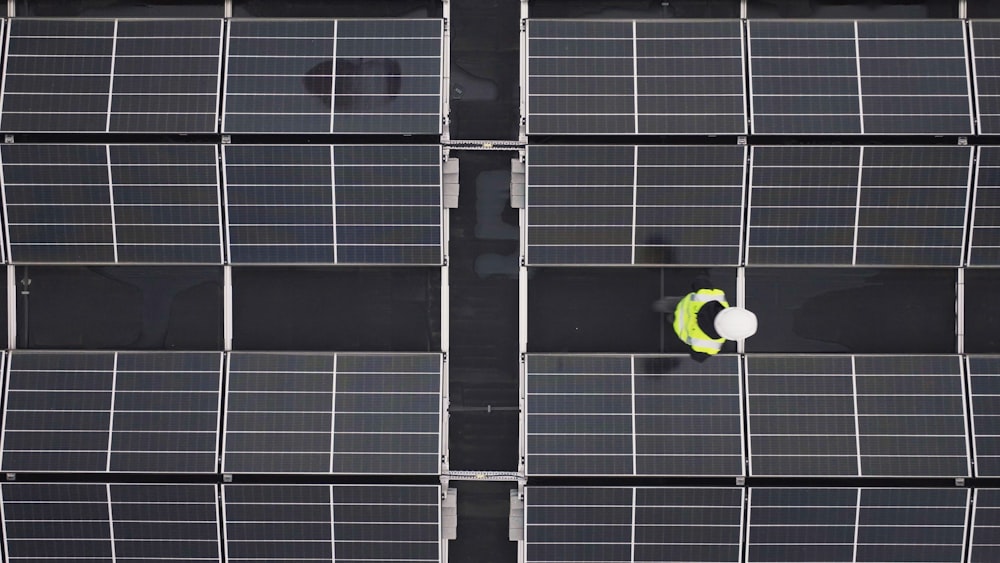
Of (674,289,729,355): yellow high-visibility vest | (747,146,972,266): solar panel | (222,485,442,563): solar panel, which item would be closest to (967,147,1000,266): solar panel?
(747,146,972,266): solar panel

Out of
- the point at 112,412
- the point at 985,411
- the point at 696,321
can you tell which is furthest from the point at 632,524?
the point at 112,412

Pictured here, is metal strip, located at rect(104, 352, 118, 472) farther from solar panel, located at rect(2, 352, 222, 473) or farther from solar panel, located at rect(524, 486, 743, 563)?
solar panel, located at rect(524, 486, 743, 563)

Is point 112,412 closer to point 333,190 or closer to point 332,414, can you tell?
point 332,414

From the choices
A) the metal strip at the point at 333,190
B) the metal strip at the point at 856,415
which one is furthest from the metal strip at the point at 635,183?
the metal strip at the point at 333,190

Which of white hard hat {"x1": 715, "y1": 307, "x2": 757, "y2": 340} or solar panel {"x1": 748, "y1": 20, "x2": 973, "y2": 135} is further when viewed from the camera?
solar panel {"x1": 748, "y1": 20, "x2": 973, "y2": 135}

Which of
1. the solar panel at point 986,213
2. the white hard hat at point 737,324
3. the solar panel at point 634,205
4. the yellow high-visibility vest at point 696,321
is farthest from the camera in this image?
the solar panel at point 634,205

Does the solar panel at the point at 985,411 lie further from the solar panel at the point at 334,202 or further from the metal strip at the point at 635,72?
the solar panel at the point at 334,202
